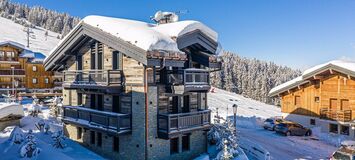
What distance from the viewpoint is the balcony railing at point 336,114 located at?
30688 mm

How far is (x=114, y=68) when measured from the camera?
803 inches

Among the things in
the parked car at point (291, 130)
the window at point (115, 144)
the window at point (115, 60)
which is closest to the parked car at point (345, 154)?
the parked car at point (291, 130)

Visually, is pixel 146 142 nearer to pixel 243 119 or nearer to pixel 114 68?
pixel 114 68

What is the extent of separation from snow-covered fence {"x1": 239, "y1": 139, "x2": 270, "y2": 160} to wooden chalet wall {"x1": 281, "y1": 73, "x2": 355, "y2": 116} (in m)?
12.0

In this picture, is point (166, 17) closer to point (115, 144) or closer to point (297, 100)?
point (115, 144)

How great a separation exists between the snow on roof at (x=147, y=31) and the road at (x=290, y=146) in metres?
10.8

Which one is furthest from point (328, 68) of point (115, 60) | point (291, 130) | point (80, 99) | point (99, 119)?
point (80, 99)

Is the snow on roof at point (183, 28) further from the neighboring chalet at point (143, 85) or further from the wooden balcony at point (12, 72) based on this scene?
the wooden balcony at point (12, 72)

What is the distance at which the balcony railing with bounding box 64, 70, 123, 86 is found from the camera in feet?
62.5

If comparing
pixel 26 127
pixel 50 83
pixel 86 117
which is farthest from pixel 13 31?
pixel 86 117

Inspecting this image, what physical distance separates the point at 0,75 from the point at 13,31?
210 ft

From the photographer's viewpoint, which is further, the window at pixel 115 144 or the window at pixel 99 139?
the window at pixel 99 139

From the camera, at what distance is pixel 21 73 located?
55000mm

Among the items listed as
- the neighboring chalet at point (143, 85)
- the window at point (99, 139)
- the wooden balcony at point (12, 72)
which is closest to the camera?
the neighboring chalet at point (143, 85)
